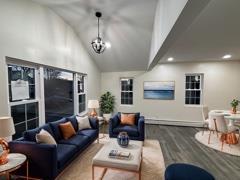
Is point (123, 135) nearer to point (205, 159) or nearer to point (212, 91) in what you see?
point (205, 159)

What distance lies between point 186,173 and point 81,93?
406 centimetres

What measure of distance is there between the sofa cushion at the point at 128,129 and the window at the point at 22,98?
6.40 ft

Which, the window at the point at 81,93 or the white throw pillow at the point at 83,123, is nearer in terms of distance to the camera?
the white throw pillow at the point at 83,123

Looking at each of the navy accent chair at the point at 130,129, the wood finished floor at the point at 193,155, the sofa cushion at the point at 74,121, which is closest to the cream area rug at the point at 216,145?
the wood finished floor at the point at 193,155

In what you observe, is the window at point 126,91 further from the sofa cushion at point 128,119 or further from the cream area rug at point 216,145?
the cream area rug at point 216,145

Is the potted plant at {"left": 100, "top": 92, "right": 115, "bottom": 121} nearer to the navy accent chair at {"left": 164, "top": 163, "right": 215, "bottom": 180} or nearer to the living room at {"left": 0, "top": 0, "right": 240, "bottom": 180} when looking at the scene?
the living room at {"left": 0, "top": 0, "right": 240, "bottom": 180}

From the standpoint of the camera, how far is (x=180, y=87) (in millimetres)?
5824

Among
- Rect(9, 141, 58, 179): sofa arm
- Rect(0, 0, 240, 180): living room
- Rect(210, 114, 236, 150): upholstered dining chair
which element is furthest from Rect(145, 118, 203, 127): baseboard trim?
Rect(9, 141, 58, 179): sofa arm

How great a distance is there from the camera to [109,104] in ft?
20.6

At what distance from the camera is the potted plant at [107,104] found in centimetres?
627

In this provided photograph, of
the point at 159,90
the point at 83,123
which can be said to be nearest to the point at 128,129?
the point at 83,123

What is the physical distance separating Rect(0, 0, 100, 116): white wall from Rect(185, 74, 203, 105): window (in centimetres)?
438

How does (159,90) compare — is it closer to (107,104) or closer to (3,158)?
(107,104)

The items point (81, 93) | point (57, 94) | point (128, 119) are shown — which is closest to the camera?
point (57, 94)
